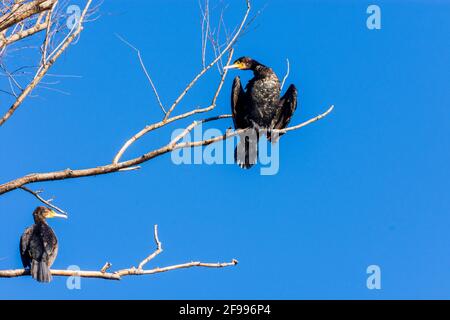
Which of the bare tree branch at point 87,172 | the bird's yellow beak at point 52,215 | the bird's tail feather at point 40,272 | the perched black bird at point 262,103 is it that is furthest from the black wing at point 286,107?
the bare tree branch at point 87,172

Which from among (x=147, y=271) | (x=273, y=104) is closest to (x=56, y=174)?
(x=147, y=271)

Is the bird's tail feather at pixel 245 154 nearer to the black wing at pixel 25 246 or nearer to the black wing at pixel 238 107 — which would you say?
the black wing at pixel 238 107

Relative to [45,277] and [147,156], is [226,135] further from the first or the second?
[45,277]

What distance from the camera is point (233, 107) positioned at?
772cm

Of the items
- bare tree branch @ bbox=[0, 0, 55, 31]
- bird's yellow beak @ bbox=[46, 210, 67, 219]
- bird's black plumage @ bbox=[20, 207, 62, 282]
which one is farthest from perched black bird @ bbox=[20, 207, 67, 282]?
bare tree branch @ bbox=[0, 0, 55, 31]

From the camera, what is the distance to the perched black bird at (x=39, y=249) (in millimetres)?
6844

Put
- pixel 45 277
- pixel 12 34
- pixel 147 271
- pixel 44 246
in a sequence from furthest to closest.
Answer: pixel 44 246, pixel 45 277, pixel 12 34, pixel 147 271

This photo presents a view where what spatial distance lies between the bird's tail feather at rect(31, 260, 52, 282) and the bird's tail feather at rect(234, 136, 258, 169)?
6.90ft

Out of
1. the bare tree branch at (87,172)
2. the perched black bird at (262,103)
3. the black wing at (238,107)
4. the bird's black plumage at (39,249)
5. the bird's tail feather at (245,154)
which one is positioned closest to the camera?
the bare tree branch at (87,172)

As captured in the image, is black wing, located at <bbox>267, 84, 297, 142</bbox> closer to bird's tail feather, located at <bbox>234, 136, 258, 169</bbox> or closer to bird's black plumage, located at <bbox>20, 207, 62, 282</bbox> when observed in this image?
bird's tail feather, located at <bbox>234, 136, 258, 169</bbox>

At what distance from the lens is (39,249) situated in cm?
723

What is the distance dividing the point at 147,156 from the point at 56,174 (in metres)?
0.60

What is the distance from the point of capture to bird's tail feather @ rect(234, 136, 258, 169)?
720 cm

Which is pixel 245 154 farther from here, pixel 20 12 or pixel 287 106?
pixel 20 12
